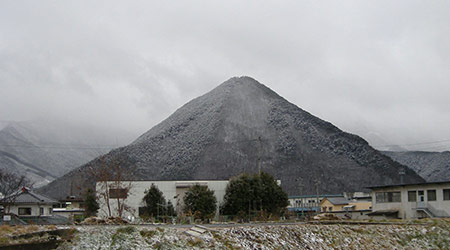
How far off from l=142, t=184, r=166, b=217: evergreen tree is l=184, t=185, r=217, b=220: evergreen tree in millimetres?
3618


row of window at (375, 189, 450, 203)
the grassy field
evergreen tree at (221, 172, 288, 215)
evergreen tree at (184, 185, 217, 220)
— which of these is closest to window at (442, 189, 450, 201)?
row of window at (375, 189, 450, 203)

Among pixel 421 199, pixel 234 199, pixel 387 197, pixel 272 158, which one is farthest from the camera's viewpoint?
pixel 272 158

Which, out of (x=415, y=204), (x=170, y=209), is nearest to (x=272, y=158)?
(x=170, y=209)

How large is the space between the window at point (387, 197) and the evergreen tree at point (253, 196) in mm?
14582

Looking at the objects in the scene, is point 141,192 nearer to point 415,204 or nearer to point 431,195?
point 415,204

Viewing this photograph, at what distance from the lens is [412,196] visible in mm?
48594

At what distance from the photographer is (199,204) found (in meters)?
63.3

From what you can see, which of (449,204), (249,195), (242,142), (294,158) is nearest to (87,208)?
(249,195)

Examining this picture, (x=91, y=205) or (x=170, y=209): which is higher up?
(x=91, y=205)

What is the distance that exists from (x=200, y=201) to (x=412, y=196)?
26178mm

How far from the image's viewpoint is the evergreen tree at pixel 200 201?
6300 cm

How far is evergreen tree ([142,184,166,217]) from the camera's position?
213ft

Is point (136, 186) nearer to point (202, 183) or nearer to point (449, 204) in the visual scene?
point (202, 183)

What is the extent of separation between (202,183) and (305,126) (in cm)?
12847
